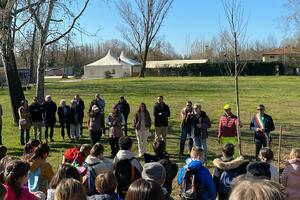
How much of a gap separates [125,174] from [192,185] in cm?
113

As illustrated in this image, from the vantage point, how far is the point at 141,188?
10.6 ft

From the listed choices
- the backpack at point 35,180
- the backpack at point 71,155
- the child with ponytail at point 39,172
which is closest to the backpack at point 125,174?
the backpack at point 71,155

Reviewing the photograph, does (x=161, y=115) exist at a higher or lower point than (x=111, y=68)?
lower

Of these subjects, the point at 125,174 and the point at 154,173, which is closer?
the point at 154,173

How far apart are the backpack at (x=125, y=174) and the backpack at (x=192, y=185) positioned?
86 centimetres

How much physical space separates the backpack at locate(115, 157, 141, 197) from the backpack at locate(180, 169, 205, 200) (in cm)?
86

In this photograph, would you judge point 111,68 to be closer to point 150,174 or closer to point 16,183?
point 150,174

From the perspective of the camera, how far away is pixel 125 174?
22.0 feet

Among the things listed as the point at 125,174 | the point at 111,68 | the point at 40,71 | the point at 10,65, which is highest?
the point at 111,68

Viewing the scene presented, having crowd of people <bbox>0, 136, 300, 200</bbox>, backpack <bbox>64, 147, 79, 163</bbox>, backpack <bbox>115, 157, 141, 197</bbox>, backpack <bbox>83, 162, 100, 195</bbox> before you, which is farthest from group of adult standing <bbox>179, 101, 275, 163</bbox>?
backpack <bbox>83, 162, 100, 195</bbox>

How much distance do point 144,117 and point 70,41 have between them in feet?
26.5

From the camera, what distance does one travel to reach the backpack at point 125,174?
21.8ft

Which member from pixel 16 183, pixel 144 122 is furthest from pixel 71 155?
pixel 144 122

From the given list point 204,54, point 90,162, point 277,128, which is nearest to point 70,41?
point 277,128
